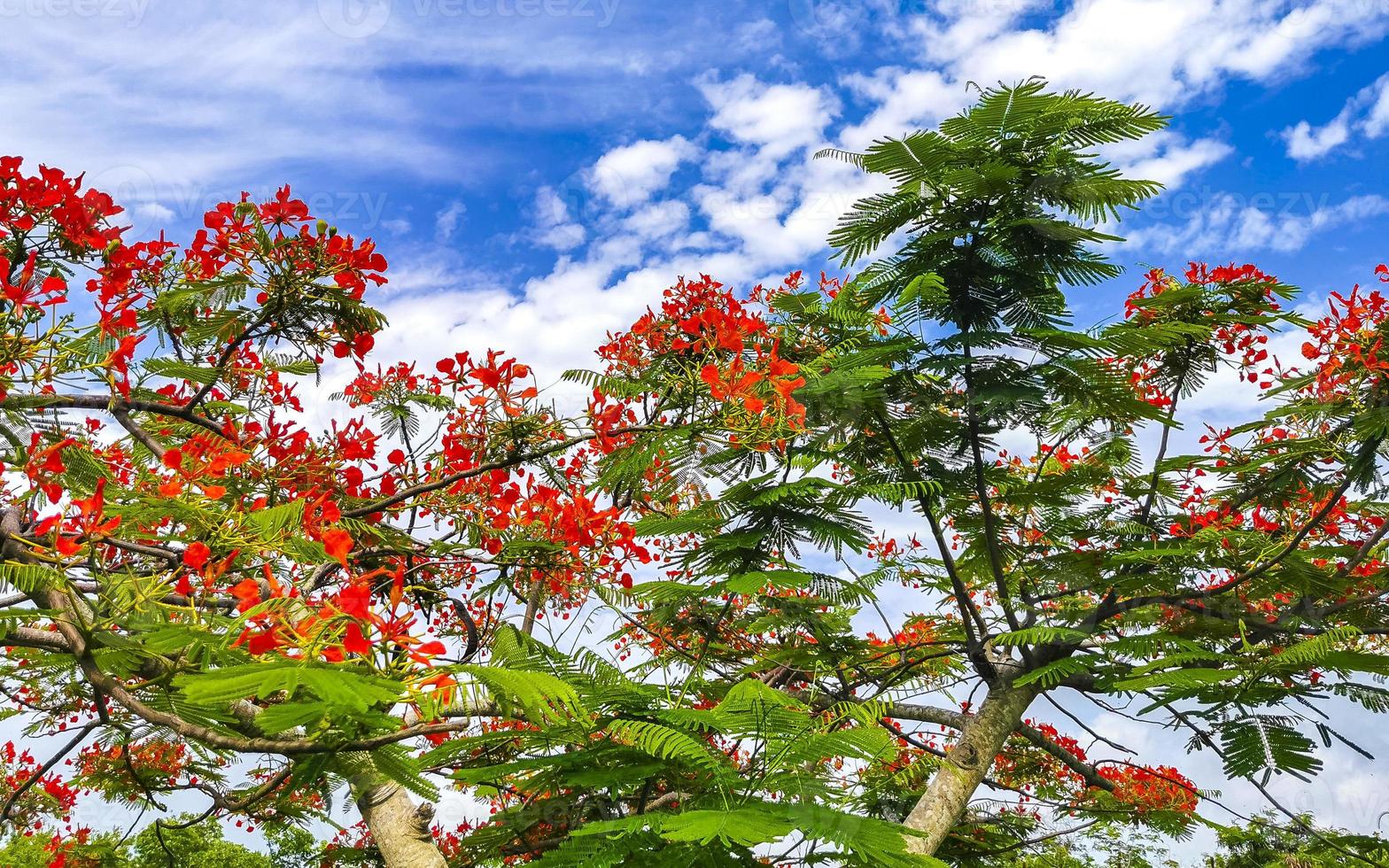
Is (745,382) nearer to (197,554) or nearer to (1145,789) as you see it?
(197,554)

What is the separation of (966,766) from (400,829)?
3151 mm

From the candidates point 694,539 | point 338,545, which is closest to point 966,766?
point 694,539

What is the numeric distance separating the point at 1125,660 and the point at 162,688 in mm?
5205

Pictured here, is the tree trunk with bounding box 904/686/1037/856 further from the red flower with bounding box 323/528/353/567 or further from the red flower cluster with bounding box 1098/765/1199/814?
the red flower with bounding box 323/528/353/567

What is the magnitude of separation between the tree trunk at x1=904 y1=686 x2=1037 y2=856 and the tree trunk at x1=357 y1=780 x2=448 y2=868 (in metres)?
2.49

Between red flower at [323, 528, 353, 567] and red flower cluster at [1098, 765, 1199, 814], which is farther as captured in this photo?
red flower cluster at [1098, 765, 1199, 814]

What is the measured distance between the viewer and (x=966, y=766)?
5.06 m

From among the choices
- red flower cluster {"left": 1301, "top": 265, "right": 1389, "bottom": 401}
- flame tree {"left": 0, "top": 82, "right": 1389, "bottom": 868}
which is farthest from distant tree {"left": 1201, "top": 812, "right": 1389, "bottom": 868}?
red flower cluster {"left": 1301, "top": 265, "right": 1389, "bottom": 401}

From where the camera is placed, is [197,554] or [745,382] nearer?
[197,554]

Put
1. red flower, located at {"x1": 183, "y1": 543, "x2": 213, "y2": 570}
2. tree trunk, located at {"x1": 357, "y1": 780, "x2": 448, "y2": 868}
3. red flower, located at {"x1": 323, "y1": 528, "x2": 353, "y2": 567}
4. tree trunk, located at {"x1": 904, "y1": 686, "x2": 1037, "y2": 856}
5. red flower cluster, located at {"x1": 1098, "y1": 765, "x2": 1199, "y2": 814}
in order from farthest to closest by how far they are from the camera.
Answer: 1. red flower cluster, located at {"x1": 1098, "y1": 765, "x2": 1199, "y2": 814}
2. tree trunk, located at {"x1": 904, "y1": 686, "x2": 1037, "y2": 856}
3. tree trunk, located at {"x1": 357, "y1": 780, "x2": 448, "y2": 868}
4. red flower, located at {"x1": 183, "y1": 543, "x2": 213, "y2": 570}
5. red flower, located at {"x1": 323, "y1": 528, "x2": 353, "y2": 567}

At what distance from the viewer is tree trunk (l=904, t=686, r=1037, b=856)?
478 centimetres

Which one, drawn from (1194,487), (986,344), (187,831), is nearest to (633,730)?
(986,344)

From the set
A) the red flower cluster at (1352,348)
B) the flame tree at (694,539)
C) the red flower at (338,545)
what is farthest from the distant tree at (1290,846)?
the red flower at (338,545)

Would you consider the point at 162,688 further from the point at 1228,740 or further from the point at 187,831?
the point at 187,831
